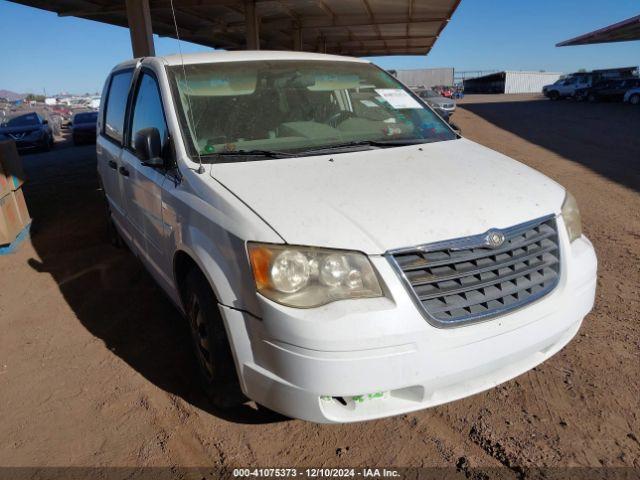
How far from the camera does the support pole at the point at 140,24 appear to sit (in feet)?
34.0

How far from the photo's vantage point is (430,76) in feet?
185

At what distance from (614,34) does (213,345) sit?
4412 cm

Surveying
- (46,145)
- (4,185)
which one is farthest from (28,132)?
(4,185)

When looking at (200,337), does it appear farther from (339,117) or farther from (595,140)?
(595,140)

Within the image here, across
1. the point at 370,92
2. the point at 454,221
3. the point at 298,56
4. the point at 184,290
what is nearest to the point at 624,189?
the point at 370,92

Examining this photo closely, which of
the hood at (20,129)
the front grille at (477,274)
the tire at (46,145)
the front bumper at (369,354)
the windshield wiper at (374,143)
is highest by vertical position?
the windshield wiper at (374,143)

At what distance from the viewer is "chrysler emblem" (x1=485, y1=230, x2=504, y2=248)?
2.04 m

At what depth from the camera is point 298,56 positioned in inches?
140

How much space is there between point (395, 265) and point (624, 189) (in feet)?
22.2

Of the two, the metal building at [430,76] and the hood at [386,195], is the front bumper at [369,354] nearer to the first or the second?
the hood at [386,195]

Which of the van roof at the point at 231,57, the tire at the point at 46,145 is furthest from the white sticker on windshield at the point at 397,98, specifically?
the tire at the point at 46,145

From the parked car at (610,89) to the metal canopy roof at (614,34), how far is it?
4232mm

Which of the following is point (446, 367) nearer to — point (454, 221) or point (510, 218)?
point (454, 221)

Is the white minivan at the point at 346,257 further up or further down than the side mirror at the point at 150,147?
further down
